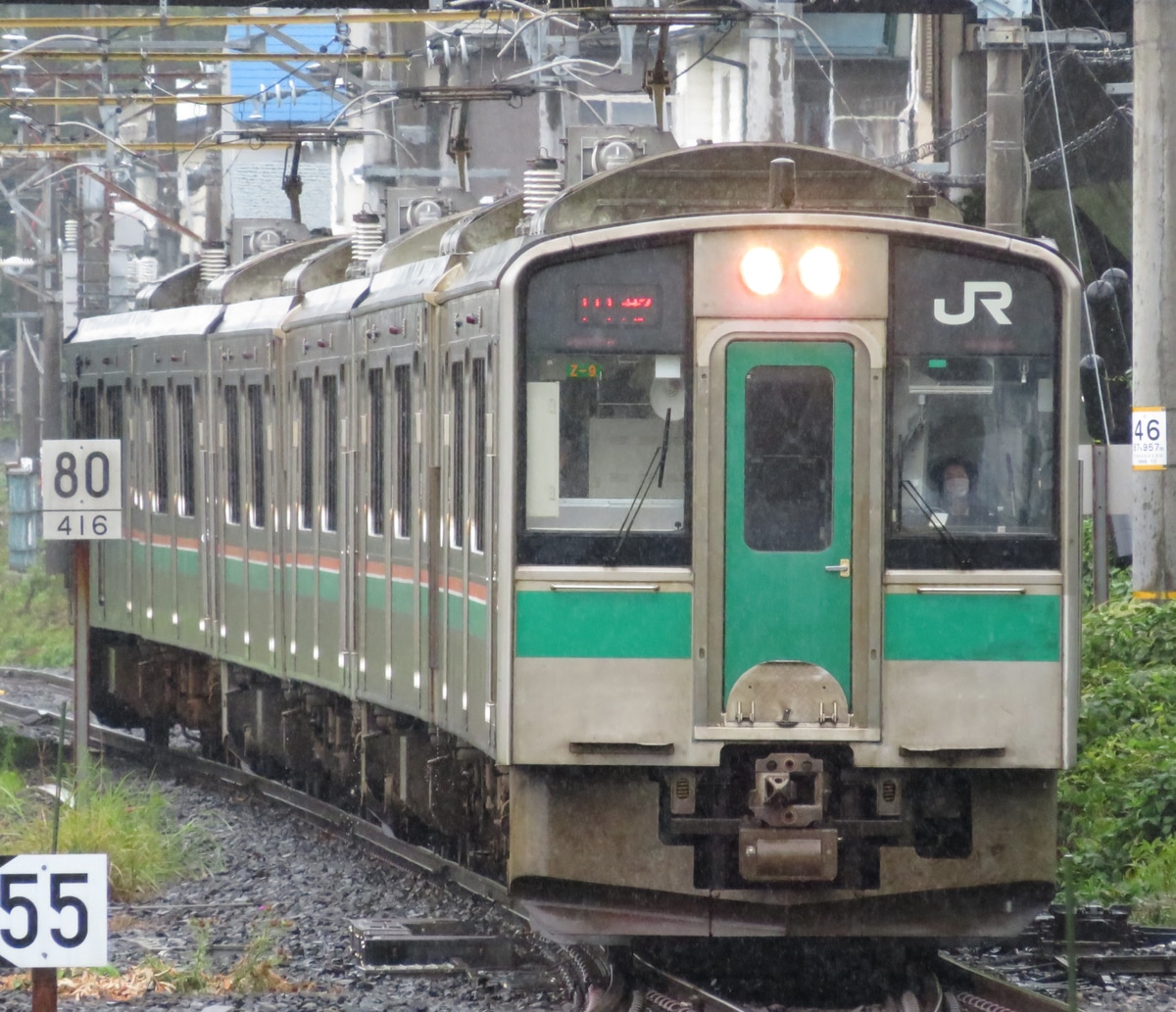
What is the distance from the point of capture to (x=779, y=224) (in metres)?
8.38

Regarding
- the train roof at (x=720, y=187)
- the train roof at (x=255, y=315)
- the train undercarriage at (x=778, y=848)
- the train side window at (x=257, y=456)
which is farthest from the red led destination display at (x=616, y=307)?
the train side window at (x=257, y=456)

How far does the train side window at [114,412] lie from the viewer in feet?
56.7

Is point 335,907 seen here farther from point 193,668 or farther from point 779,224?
point 193,668

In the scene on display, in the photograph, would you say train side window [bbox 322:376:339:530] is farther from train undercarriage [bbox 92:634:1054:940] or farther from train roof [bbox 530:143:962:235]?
train undercarriage [bbox 92:634:1054:940]

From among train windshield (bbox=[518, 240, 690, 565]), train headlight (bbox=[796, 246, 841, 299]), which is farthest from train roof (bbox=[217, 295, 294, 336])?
train headlight (bbox=[796, 246, 841, 299])

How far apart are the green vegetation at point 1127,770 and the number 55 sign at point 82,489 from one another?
188 inches

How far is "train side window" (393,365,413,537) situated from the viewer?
35.5 ft

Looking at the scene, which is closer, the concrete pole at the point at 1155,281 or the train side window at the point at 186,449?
the concrete pole at the point at 1155,281

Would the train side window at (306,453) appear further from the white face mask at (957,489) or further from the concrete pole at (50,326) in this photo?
the concrete pole at (50,326)

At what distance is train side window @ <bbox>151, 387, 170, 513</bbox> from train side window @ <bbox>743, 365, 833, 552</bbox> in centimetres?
844

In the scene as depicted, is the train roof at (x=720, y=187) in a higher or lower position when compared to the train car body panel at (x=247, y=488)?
higher

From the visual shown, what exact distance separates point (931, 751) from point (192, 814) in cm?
671

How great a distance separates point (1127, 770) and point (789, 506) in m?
3.94

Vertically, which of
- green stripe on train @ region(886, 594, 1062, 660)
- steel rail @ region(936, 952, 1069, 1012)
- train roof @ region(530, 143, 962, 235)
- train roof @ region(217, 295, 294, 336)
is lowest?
steel rail @ region(936, 952, 1069, 1012)
